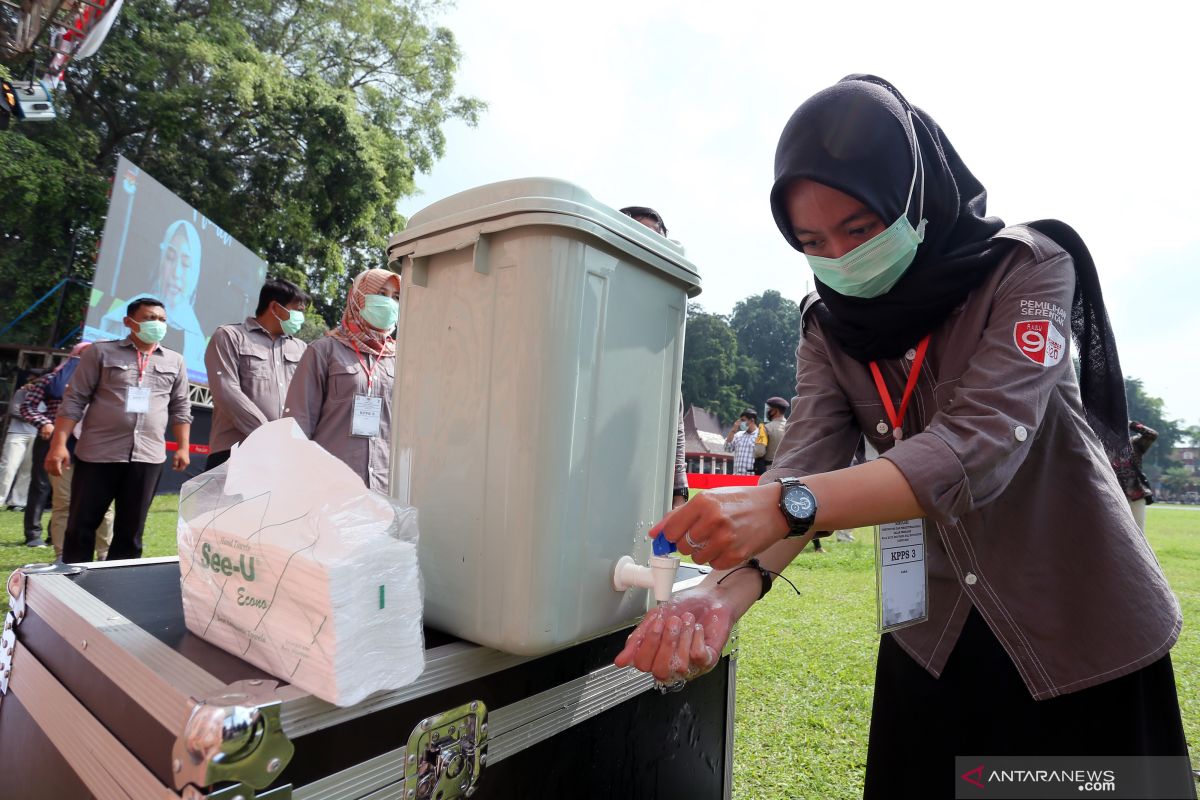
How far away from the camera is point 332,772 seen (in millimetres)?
724

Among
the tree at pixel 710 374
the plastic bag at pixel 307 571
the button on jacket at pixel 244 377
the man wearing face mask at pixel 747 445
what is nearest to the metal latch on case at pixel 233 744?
the plastic bag at pixel 307 571

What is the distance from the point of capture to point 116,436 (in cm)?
326

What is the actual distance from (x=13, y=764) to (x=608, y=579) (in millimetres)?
1115

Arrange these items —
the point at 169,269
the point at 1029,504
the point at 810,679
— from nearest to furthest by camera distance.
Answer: the point at 1029,504 → the point at 810,679 → the point at 169,269

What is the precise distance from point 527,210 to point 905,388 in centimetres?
73

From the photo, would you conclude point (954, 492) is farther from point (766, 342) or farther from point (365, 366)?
point (766, 342)

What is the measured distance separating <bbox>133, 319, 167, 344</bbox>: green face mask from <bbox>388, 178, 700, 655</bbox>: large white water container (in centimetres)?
312

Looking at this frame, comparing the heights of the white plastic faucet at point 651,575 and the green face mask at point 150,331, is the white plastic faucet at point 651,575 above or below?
below

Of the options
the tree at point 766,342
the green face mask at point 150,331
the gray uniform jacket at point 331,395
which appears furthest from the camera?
the tree at point 766,342

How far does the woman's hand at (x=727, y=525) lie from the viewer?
776 mm

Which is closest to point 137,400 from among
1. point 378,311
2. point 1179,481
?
point 378,311

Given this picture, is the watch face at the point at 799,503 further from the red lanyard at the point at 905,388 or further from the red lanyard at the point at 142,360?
the red lanyard at the point at 142,360

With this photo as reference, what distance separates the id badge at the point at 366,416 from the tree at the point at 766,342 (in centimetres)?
4802

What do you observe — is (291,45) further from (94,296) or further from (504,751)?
(504,751)
